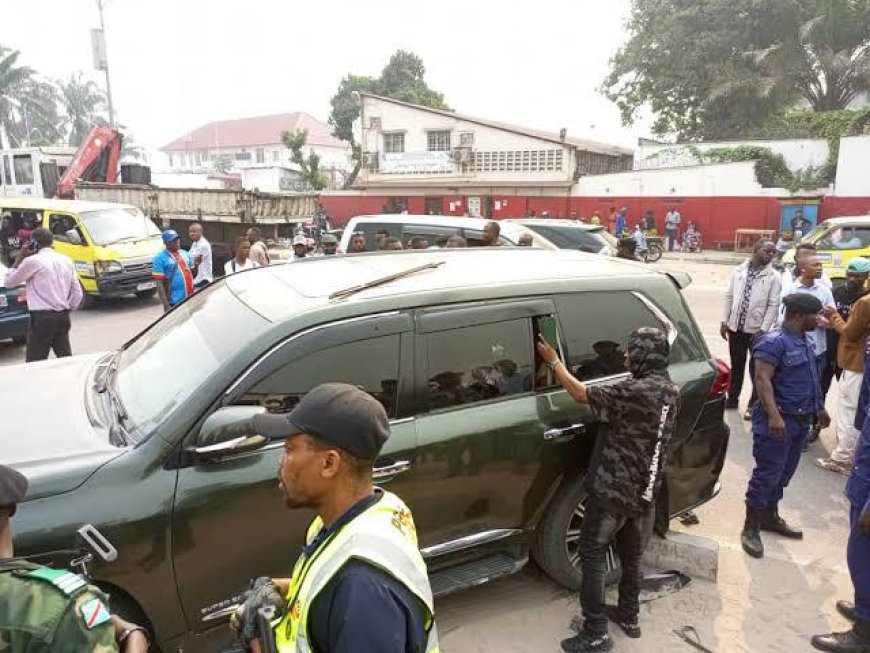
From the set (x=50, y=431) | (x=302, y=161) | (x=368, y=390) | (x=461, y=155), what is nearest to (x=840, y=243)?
(x=368, y=390)

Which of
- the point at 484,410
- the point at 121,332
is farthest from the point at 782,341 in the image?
the point at 121,332

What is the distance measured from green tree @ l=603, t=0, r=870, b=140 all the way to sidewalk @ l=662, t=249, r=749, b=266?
10.4m

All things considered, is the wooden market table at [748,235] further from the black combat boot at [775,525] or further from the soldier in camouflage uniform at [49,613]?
the soldier in camouflage uniform at [49,613]

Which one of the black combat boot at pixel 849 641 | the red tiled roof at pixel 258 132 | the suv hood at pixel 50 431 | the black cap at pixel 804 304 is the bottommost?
the black combat boot at pixel 849 641

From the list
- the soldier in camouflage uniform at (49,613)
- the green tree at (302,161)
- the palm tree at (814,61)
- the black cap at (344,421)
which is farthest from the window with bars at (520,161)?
the soldier in camouflage uniform at (49,613)

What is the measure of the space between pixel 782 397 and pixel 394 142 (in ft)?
96.6

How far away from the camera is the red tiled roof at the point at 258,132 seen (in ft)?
265

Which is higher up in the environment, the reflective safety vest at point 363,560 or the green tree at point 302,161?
the green tree at point 302,161

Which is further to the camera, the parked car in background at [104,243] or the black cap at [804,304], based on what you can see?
the parked car in background at [104,243]

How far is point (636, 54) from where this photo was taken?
107 feet

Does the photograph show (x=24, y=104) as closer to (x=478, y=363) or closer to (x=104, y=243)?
(x=104, y=243)

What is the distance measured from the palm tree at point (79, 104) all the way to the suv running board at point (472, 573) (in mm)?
68682

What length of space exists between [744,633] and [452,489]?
1.71m

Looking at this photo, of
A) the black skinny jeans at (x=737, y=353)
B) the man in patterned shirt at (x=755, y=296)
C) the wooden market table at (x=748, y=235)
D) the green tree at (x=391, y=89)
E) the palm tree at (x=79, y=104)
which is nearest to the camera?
the man in patterned shirt at (x=755, y=296)
